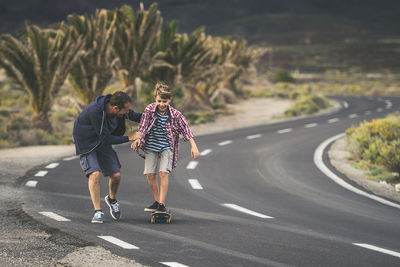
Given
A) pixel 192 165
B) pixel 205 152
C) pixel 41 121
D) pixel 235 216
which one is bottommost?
pixel 205 152

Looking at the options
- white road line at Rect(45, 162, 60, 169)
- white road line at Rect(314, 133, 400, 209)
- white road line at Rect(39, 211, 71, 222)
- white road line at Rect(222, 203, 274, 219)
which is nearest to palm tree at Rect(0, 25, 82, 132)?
white road line at Rect(45, 162, 60, 169)

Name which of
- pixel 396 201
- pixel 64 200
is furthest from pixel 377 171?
pixel 64 200

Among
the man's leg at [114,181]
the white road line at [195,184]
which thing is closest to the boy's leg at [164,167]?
the man's leg at [114,181]

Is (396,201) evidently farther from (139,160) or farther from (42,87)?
(42,87)

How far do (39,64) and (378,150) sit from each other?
11.0 meters

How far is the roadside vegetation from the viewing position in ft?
38.9

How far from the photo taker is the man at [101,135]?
6758 millimetres

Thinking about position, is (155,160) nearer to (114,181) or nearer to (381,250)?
(114,181)

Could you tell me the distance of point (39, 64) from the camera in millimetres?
18703

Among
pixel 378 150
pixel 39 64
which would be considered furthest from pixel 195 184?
pixel 39 64

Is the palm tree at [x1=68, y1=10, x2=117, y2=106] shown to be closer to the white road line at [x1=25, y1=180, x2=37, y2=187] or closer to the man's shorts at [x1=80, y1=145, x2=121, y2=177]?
the white road line at [x1=25, y1=180, x2=37, y2=187]

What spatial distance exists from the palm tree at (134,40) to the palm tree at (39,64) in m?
3.39

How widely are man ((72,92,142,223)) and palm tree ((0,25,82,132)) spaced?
482 inches

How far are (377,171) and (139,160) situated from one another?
212 inches
